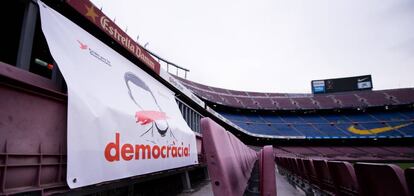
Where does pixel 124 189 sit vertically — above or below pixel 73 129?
below

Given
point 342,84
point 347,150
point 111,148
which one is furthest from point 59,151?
point 342,84

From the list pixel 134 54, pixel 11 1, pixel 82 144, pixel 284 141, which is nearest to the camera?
pixel 82 144

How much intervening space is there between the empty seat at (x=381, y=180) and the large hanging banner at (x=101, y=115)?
2208mm

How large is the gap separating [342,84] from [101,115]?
38.8 m

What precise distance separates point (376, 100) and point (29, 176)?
37.2 meters

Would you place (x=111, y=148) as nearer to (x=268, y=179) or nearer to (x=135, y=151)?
(x=135, y=151)

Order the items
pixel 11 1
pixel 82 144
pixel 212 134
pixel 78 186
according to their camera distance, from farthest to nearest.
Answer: pixel 11 1
pixel 82 144
pixel 78 186
pixel 212 134

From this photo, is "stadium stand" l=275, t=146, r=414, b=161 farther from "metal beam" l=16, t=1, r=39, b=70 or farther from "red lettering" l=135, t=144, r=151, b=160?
"metal beam" l=16, t=1, r=39, b=70

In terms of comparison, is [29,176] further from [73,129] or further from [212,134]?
[212,134]

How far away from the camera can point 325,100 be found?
30953mm

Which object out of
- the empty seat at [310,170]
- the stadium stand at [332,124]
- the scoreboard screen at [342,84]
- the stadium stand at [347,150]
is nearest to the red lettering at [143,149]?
the empty seat at [310,170]

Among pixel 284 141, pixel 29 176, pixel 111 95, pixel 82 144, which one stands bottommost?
pixel 284 141

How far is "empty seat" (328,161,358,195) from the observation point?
1.97 m

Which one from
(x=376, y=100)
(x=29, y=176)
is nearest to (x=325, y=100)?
(x=376, y=100)
